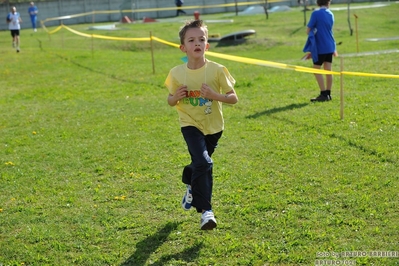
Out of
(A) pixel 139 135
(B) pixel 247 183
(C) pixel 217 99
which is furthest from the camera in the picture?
(A) pixel 139 135

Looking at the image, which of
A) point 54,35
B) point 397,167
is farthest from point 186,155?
point 54,35

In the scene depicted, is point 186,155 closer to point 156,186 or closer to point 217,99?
point 156,186

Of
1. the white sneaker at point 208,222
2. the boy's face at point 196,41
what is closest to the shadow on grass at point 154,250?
the white sneaker at point 208,222

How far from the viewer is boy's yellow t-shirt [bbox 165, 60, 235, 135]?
18.3ft

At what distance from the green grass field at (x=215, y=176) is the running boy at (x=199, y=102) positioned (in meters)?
0.38

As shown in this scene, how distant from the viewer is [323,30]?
1116 centimetres

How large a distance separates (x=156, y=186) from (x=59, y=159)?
2.22 meters

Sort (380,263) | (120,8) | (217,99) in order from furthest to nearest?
(120,8) → (217,99) → (380,263)

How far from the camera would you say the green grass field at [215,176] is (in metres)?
5.26

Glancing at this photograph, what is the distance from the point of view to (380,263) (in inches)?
185

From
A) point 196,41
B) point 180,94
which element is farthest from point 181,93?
point 196,41

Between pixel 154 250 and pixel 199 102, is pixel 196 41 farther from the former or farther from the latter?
pixel 154 250

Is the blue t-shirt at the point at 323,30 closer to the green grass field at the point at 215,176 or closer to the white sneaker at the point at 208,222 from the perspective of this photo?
the green grass field at the point at 215,176

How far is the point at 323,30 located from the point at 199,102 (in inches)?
244
